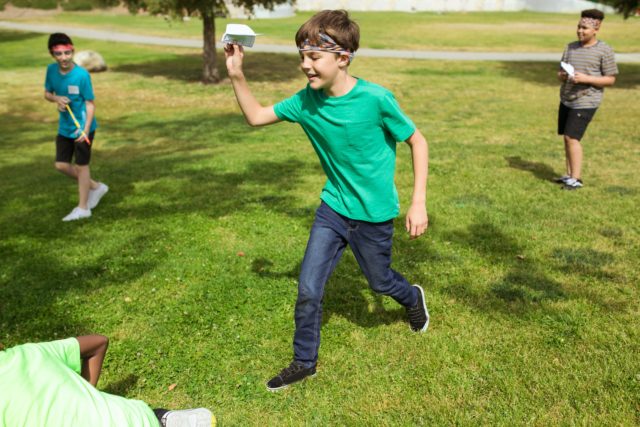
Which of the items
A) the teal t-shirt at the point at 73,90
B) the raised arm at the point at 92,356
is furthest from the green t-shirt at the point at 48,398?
the teal t-shirt at the point at 73,90

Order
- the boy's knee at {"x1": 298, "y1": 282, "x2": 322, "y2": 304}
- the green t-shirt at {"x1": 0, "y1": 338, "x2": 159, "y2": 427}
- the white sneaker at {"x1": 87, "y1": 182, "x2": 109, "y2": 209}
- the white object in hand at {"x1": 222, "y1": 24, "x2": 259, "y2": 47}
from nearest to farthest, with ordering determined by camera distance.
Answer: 1. the green t-shirt at {"x1": 0, "y1": 338, "x2": 159, "y2": 427}
2. the white object in hand at {"x1": 222, "y1": 24, "x2": 259, "y2": 47}
3. the boy's knee at {"x1": 298, "y1": 282, "x2": 322, "y2": 304}
4. the white sneaker at {"x1": 87, "y1": 182, "x2": 109, "y2": 209}

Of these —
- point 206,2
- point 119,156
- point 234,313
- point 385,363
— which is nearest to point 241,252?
point 234,313

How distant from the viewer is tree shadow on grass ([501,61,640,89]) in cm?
1911

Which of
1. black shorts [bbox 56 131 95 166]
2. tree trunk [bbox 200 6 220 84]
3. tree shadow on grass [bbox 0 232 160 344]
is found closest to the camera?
tree shadow on grass [bbox 0 232 160 344]

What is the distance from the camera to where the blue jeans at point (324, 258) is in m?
3.73

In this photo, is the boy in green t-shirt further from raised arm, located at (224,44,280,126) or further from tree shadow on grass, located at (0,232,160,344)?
tree shadow on grass, located at (0,232,160,344)

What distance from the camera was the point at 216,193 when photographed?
7.97m

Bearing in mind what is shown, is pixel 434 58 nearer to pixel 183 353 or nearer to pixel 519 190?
pixel 519 190

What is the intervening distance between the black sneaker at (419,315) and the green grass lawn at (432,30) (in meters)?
23.8

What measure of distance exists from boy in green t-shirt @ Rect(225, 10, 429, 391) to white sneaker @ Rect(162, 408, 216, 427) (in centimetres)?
88

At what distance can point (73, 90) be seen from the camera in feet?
22.3

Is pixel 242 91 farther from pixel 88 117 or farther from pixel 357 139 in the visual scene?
pixel 88 117

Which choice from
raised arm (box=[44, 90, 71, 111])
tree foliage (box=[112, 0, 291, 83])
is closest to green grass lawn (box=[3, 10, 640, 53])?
tree foliage (box=[112, 0, 291, 83])

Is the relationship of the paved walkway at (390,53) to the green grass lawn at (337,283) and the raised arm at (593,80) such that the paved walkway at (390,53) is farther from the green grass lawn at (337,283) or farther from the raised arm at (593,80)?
the raised arm at (593,80)
